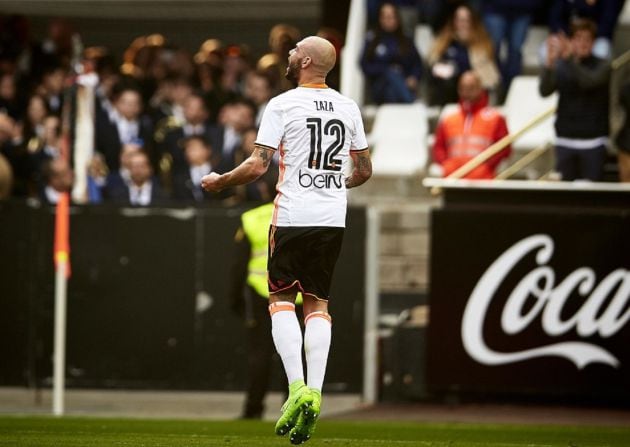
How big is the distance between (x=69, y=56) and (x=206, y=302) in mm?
6610

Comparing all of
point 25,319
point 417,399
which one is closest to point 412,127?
point 417,399

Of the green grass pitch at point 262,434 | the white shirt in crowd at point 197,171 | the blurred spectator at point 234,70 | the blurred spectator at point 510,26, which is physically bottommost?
the green grass pitch at point 262,434

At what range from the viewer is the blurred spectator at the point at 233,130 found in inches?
698

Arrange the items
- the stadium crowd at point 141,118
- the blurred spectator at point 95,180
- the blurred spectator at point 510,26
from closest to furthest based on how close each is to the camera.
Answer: the stadium crowd at point 141,118
the blurred spectator at point 95,180
the blurred spectator at point 510,26

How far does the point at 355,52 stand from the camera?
19.6 meters

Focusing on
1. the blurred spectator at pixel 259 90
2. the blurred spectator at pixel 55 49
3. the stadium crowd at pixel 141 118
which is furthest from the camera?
the blurred spectator at pixel 55 49

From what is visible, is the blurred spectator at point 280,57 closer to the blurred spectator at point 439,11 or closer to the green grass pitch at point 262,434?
the blurred spectator at point 439,11

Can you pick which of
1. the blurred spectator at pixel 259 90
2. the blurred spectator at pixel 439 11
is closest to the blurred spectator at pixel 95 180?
the blurred spectator at pixel 259 90

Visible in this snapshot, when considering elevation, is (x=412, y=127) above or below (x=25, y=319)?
above

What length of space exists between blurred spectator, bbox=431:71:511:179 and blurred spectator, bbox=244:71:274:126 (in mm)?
2643

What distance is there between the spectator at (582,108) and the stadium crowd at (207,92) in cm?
43

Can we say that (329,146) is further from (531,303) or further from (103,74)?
(103,74)

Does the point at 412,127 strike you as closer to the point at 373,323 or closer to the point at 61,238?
the point at 373,323

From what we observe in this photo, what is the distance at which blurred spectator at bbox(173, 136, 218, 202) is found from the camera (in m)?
17.5
